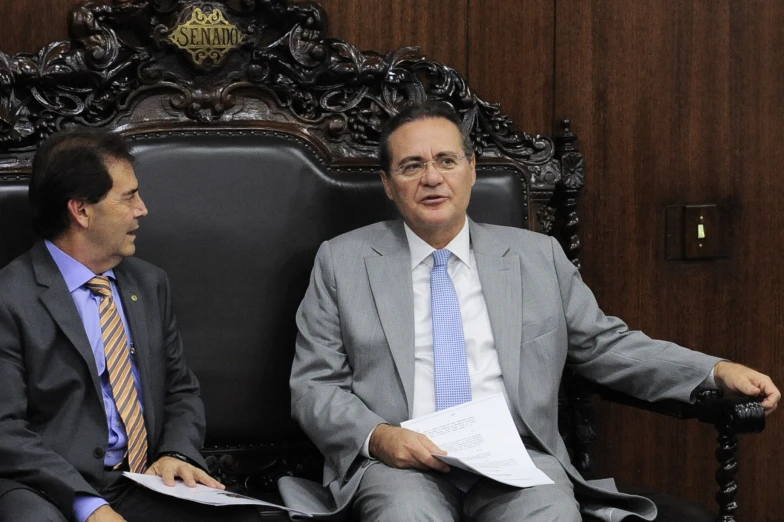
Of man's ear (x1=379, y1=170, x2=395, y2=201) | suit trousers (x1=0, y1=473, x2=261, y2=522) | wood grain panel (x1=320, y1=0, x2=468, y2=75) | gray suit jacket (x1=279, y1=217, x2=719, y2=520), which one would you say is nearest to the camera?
suit trousers (x1=0, y1=473, x2=261, y2=522)

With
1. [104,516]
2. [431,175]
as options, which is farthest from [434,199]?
[104,516]

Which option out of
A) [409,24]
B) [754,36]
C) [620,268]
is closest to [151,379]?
[409,24]

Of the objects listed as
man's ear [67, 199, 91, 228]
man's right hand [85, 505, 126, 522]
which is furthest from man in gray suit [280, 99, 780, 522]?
man's ear [67, 199, 91, 228]

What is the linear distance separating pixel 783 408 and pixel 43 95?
236cm

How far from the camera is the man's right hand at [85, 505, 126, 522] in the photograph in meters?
2.16

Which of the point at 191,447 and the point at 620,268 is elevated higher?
the point at 620,268

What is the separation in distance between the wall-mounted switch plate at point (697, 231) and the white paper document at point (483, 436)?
3.44 ft

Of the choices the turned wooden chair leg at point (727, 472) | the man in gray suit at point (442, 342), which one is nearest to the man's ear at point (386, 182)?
the man in gray suit at point (442, 342)

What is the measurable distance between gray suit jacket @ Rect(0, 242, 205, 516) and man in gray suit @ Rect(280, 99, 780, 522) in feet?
1.17

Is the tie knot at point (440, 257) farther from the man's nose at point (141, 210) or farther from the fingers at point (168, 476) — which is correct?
the fingers at point (168, 476)

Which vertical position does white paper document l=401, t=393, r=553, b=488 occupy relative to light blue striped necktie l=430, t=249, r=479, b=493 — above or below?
below

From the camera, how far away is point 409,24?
307 centimetres

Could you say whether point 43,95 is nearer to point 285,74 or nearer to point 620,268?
point 285,74

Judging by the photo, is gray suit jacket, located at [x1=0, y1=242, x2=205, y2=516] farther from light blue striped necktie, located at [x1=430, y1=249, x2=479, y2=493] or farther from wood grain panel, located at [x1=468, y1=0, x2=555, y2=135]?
wood grain panel, located at [x1=468, y1=0, x2=555, y2=135]
